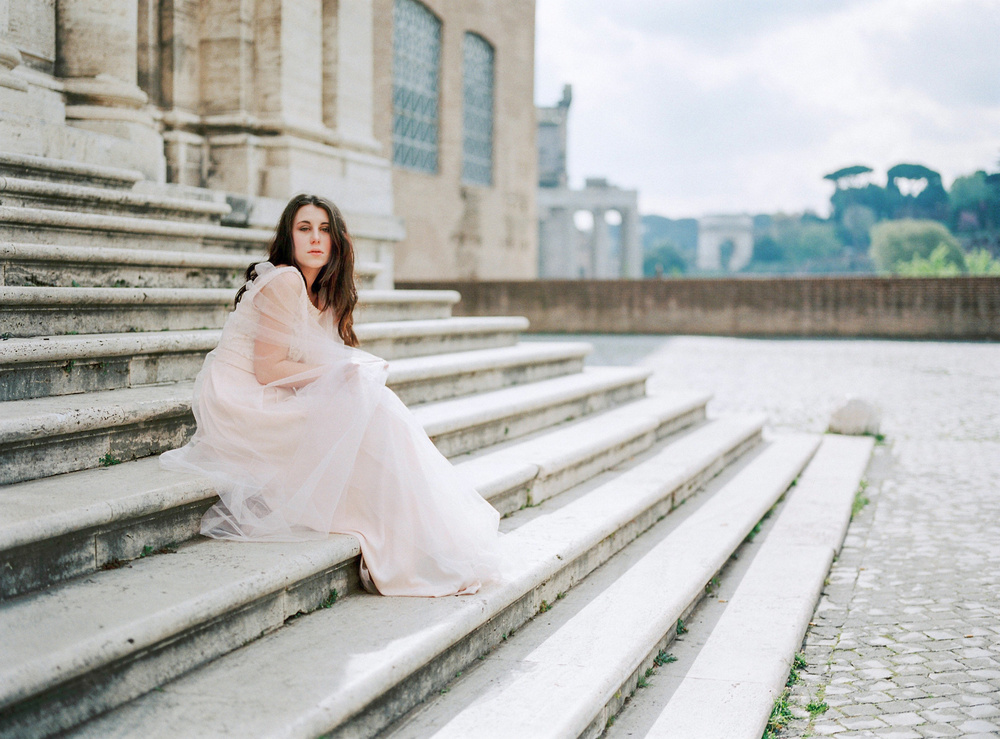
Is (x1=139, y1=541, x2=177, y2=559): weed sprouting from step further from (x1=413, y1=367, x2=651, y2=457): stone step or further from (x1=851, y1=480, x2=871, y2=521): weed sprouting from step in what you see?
(x1=851, y1=480, x2=871, y2=521): weed sprouting from step

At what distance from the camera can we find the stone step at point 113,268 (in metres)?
3.85

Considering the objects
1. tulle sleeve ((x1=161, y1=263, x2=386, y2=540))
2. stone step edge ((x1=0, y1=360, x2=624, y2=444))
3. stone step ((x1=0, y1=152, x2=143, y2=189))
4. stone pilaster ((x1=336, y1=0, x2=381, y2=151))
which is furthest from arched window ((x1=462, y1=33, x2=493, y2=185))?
tulle sleeve ((x1=161, y1=263, x2=386, y2=540))

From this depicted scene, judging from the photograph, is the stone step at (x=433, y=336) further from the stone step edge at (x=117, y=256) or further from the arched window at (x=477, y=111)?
the arched window at (x=477, y=111)

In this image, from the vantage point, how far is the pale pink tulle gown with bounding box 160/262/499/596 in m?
2.77

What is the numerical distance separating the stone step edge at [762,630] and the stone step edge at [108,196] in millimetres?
4017

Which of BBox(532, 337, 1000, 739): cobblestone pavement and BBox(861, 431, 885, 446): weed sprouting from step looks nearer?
BBox(532, 337, 1000, 739): cobblestone pavement

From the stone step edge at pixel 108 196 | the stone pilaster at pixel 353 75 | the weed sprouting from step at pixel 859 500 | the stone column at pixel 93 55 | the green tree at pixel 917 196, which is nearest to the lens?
the stone step edge at pixel 108 196

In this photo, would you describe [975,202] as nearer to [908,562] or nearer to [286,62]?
[286,62]

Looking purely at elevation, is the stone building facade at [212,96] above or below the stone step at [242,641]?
above

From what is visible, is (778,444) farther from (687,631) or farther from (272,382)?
(272,382)

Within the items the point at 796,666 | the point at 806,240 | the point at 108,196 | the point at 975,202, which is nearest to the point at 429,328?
the point at 108,196

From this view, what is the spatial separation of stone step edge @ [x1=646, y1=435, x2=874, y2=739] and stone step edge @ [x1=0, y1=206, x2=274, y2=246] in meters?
3.66

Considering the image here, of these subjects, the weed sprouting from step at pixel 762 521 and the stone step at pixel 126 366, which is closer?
the stone step at pixel 126 366

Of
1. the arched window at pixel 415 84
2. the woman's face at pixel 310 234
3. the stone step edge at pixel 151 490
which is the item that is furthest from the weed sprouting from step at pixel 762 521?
the arched window at pixel 415 84
